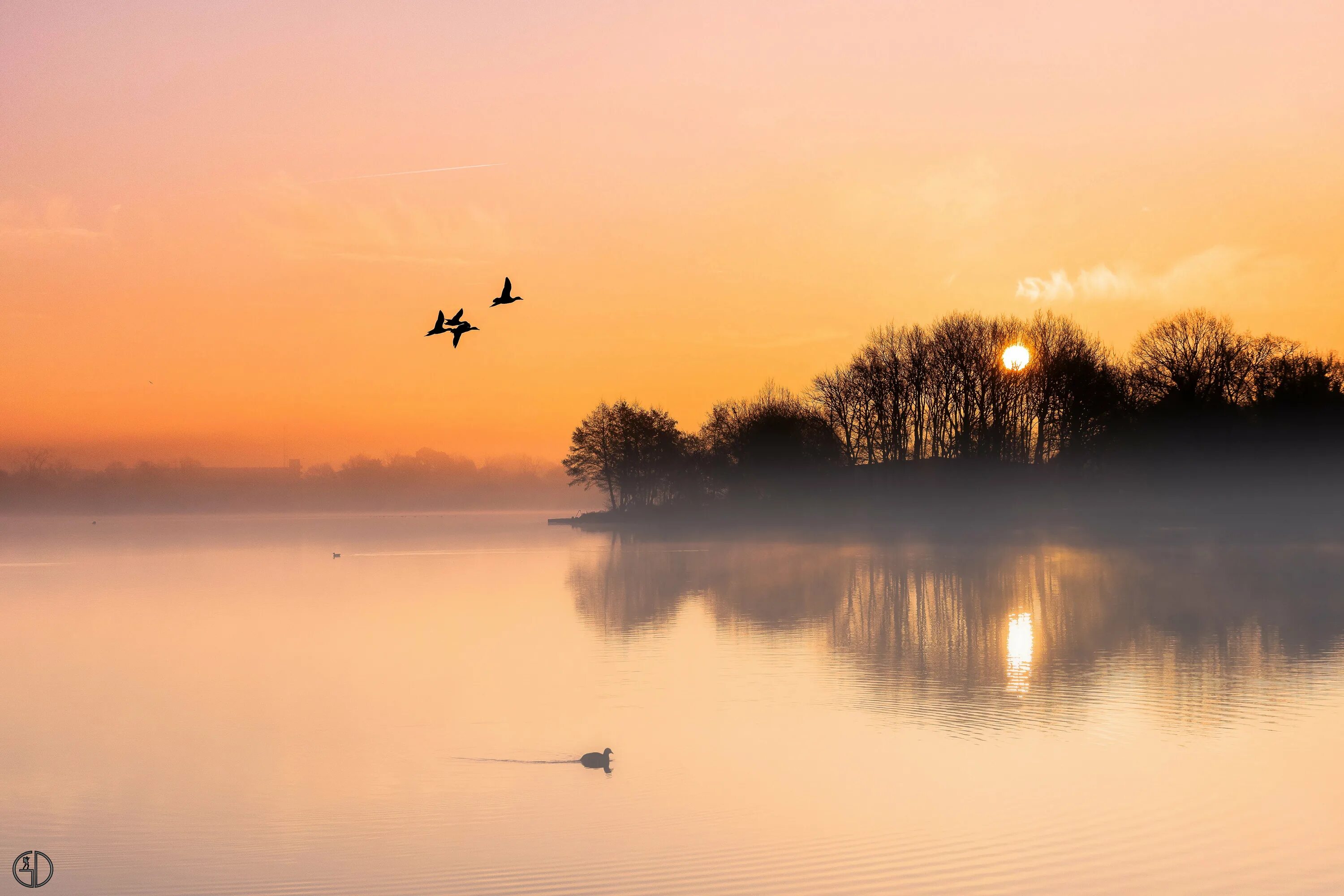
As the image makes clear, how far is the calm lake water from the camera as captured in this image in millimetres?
10062

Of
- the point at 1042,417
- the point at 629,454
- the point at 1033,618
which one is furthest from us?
the point at 629,454

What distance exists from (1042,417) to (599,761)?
7765 centimetres

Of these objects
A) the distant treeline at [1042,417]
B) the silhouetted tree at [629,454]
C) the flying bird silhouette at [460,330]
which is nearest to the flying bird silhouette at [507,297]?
the flying bird silhouette at [460,330]

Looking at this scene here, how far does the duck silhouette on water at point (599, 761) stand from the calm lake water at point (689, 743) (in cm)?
27

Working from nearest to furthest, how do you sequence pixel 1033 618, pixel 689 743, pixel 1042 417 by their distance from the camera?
pixel 689 743
pixel 1033 618
pixel 1042 417

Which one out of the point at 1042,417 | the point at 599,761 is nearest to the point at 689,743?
the point at 599,761

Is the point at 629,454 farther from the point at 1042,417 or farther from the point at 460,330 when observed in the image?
the point at 460,330

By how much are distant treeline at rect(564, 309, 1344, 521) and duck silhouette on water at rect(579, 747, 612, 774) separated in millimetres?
70882

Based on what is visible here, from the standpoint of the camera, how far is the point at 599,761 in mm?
13445

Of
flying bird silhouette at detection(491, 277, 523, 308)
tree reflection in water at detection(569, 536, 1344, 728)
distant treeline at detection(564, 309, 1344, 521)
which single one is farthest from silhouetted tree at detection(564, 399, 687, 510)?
flying bird silhouette at detection(491, 277, 523, 308)

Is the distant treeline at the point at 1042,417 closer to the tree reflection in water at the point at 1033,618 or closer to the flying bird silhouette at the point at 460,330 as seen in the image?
the tree reflection in water at the point at 1033,618

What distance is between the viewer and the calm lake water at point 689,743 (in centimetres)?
1006

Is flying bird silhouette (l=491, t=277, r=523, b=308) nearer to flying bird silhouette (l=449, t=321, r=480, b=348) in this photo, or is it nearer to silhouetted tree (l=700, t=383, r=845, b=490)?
flying bird silhouette (l=449, t=321, r=480, b=348)

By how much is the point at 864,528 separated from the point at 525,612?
2252 inches
